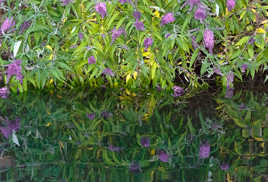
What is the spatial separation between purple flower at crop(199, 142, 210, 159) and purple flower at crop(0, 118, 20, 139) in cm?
124

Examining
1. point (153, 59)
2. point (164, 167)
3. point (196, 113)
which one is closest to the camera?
point (164, 167)

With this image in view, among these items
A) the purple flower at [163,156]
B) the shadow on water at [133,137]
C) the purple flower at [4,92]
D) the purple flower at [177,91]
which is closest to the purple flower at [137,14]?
the shadow on water at [133,137]

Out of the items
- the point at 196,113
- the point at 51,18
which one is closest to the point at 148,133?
the point at 196,113

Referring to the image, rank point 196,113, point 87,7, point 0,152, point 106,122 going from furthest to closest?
point 87,7 < point 196,113 < point 106,122 < point 0,152

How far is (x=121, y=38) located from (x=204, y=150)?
190cm

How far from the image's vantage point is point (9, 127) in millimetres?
3236

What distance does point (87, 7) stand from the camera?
13.3 feet

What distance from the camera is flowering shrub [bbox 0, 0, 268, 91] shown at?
409 cm

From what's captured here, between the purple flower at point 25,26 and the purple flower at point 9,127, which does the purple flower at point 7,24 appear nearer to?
the purple flower at point 25,26

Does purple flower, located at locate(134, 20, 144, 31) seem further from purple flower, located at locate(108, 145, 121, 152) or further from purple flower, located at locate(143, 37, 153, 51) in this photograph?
purple flower, located at locate(108, 145, 121, 152)

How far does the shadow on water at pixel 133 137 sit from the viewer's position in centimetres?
219

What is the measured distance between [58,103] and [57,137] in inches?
46.4

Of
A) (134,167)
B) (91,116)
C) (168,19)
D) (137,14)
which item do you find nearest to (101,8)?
(137,14)

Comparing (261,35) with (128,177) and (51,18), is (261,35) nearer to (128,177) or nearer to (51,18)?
(51,18)
